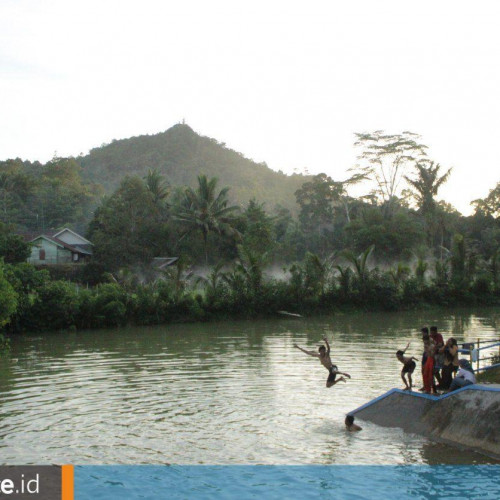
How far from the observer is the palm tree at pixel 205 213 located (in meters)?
55.3

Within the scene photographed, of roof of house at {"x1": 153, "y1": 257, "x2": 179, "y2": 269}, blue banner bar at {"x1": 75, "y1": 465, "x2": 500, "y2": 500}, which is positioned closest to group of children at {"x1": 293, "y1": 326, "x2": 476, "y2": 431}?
blue banner bar at {"x1": 75, "y1": 465, "x2": 500, "y2": 500}

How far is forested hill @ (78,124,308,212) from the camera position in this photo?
125 metres

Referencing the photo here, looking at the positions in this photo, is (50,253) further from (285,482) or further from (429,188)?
(285,482)

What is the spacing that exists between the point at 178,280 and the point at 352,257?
1186 cm

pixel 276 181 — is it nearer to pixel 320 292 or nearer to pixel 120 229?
pixel 120 229

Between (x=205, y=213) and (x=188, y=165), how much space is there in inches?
2984

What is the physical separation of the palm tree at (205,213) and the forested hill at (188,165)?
2471 inches

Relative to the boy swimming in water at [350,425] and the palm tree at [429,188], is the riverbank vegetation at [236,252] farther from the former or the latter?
the boy swimming in water at [350,425]

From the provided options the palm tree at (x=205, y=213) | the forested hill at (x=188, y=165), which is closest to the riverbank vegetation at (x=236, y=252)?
the palm tree at (x=205, y=213)

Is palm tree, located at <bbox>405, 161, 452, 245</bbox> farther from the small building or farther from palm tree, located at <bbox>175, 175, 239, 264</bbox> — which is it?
the small building

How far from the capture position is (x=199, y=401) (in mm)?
16391

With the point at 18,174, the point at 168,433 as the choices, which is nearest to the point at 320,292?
the point at 168,433

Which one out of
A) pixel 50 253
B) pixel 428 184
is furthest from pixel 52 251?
pixel 428 184

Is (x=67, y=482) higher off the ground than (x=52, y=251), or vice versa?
(x=52, y=251)
